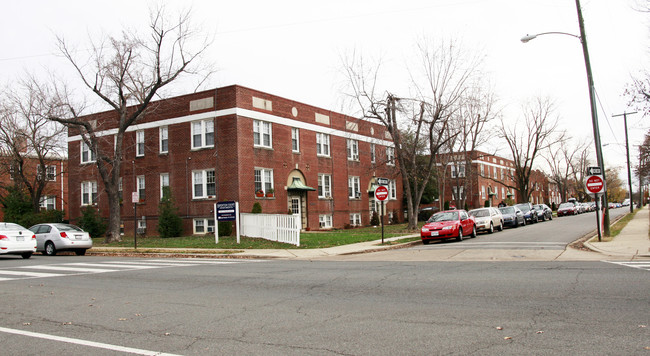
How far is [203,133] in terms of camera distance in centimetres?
3234

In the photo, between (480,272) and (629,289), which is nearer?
(629,289)

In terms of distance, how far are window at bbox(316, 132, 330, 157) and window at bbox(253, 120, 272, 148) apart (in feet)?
18.5

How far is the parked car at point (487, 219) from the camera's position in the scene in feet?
90.9

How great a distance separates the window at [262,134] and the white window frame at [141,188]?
916 centimetres

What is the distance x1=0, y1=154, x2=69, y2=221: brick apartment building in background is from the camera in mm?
38300

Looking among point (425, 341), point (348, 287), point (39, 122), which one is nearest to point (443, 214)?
point (348, 287)

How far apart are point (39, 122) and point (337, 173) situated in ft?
72.3

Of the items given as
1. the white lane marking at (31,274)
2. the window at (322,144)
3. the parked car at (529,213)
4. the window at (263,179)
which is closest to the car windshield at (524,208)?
the parked car at (529,213)

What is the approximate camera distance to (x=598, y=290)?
27.4ft

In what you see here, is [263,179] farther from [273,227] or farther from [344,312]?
[344,312]

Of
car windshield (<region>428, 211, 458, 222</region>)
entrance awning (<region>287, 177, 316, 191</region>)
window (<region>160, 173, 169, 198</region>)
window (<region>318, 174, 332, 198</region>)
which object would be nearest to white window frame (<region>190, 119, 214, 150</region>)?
window (<region>160, 173, 169, 198</region>)

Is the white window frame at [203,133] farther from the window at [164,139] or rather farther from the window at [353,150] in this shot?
the window at [353,150]

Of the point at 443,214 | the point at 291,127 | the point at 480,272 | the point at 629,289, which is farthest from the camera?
the point at 291,127

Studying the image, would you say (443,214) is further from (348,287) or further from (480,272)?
(348,287)
